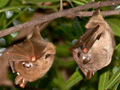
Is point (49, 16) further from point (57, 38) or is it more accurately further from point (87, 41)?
point (57, 38)

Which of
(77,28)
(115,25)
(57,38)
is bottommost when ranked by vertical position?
(57,38)

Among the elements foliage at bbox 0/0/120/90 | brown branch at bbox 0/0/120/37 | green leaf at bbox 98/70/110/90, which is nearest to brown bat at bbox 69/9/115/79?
brown branch at bbox 0/0/120/37

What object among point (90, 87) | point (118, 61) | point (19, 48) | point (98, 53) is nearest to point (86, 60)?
point (98, 53)

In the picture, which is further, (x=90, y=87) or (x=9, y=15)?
(x=9, y=15)

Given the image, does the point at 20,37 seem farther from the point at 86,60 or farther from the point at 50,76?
the point at 86,60

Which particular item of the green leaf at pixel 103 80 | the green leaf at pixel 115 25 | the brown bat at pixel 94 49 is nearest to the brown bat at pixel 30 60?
the brown bat at pixel 94 49

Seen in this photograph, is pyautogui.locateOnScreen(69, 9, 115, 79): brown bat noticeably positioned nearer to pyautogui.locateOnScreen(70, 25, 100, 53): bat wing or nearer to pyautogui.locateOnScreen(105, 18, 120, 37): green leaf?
pyautogui.locateOnScreen(70, 25, 100, 53): bat wing

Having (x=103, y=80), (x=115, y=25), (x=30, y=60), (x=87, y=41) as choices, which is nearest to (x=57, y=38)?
(x=115, y=25)
